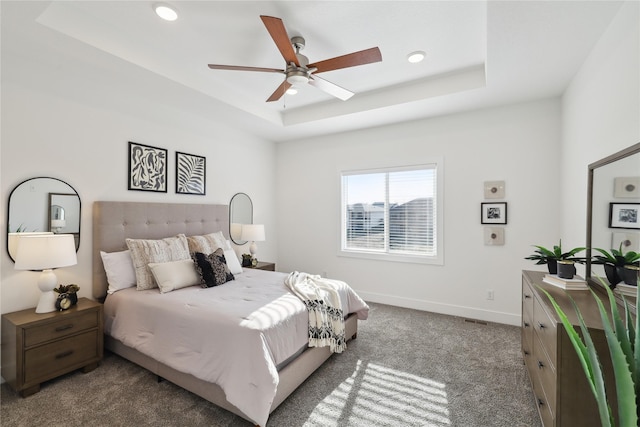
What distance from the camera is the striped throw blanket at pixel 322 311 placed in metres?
2.33

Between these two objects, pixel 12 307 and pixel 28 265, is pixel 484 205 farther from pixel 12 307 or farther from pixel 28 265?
pixel 12 307

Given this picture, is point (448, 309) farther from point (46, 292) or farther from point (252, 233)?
point (46, 292)

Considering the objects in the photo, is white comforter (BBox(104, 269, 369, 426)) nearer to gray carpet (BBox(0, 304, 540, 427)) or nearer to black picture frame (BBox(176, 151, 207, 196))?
gray carpet (BBox(0, 304, 540, 427))

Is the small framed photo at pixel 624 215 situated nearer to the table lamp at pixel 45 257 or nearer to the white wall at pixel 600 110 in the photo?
the white wall at pixel 600 110

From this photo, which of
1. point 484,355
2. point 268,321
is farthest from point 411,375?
point 268,321

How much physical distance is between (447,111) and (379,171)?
1.21 meters

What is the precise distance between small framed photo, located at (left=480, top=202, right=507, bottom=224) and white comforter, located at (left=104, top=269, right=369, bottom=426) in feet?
7.11

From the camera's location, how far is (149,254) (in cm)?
285

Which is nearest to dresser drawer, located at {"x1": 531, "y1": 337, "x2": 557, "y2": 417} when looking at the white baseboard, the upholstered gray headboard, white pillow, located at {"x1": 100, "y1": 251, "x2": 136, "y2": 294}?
the white baseboard

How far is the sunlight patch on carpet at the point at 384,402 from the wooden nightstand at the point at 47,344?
1.97m

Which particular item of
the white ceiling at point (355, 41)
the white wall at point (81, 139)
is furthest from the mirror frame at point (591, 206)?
the white wall at point (81, 139)

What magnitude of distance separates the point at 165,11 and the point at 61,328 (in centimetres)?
255

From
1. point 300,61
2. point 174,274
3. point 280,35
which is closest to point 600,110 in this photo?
point 300,61

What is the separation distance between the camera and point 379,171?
4367 millimetres
